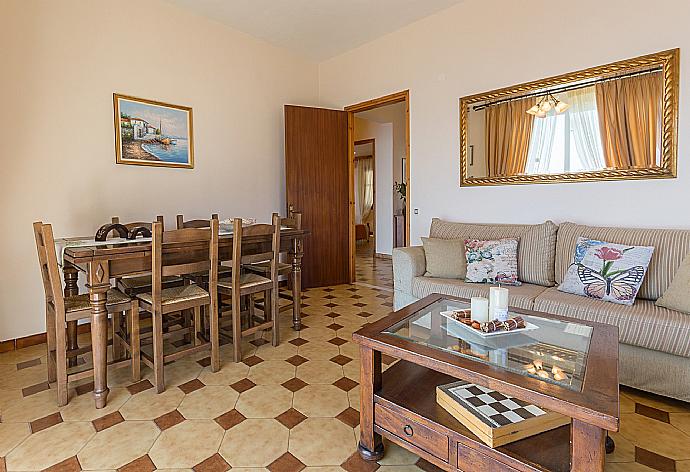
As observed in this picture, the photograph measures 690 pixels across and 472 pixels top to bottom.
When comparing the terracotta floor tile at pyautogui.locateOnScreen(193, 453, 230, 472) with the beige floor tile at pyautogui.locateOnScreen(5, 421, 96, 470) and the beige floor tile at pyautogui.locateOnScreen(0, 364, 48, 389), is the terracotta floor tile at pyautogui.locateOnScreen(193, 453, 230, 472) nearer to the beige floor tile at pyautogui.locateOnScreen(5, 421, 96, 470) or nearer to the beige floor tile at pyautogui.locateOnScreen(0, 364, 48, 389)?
the beige floor tile at pyautogui.locateOnScreen(5, 421, 96, 470)

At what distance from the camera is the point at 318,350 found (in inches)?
110

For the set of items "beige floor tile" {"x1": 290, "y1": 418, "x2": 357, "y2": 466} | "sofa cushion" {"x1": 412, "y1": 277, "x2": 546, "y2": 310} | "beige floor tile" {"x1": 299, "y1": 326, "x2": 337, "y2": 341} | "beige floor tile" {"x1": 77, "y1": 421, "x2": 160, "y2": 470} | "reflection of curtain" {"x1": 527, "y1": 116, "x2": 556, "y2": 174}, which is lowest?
"beige floor tile" {"x1": 290, "y1": 418, "x2": 357, "y2": 466}

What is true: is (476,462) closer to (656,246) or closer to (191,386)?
(191,386)

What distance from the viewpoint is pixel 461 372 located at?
4.32ft

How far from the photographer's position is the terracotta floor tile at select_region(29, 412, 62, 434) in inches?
72.6

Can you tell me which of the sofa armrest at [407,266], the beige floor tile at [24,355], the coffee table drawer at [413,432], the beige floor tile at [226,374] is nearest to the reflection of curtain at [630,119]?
the sofa armrest at [407,266]

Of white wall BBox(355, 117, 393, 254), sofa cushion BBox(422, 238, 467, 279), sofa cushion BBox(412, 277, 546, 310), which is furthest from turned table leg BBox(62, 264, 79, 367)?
white wall BBox(355, 117, 393, 254)

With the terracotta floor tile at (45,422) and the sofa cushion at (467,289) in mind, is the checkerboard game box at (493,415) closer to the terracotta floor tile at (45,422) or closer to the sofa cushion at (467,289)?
the sofa cushion at (467,289)

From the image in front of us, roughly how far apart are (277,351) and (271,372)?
0.34 m

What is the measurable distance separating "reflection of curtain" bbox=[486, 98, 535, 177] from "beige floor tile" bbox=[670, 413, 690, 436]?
1.99 metres

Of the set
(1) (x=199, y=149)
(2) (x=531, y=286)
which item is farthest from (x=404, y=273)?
(1) (x=199, y=149)

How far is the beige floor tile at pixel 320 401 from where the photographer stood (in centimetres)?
199

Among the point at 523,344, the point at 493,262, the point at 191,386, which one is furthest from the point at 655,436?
the point at 191,386

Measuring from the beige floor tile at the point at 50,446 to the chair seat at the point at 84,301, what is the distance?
22.5 inches
